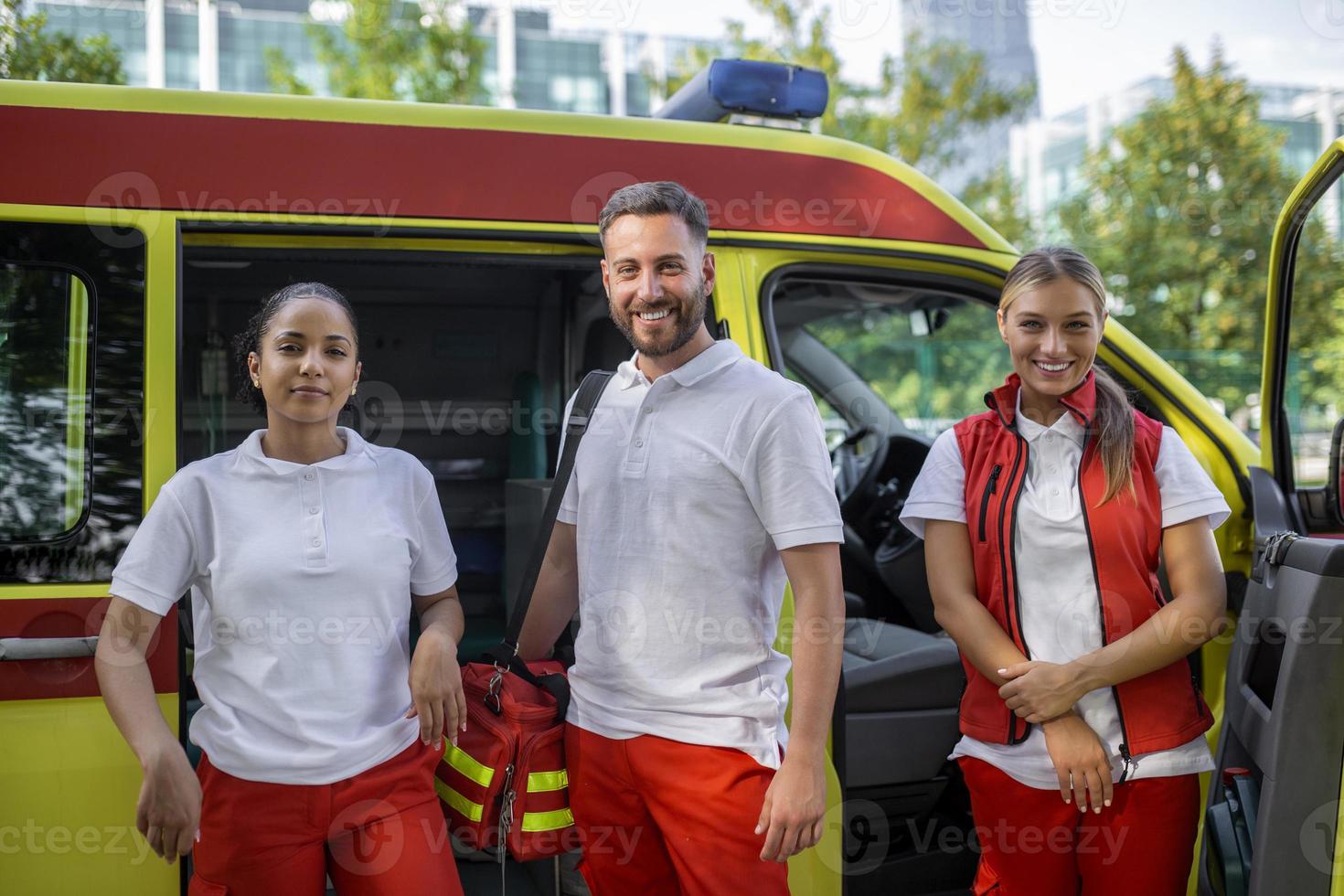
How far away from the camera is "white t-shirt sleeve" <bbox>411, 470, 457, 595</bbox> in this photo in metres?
1.99

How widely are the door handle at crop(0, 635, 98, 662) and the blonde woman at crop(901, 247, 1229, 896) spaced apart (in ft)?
5.38

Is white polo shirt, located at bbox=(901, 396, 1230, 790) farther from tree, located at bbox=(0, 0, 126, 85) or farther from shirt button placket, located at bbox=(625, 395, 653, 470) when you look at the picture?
tree, located at bbox=(0, 0, 126, 85)

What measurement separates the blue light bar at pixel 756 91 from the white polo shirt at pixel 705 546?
1.17m

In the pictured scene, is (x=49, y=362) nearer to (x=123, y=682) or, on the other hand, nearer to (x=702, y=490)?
(x=123, y=682)

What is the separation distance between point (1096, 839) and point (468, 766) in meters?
1.19

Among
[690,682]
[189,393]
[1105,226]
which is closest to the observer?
[690,682]

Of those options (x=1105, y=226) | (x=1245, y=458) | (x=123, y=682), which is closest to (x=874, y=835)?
(x=1245, y=458)

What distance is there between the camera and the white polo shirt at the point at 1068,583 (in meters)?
1.97

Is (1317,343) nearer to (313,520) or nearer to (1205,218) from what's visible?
(1205,218)

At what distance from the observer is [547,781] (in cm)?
203

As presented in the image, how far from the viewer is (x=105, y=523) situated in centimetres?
214

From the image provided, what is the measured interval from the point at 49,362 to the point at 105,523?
35cm

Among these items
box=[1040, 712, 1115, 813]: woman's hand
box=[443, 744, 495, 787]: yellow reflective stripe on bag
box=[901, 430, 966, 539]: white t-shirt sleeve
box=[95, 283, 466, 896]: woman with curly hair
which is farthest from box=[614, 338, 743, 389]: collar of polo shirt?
box=[1040, 712, 1115, 813]: woman's hand

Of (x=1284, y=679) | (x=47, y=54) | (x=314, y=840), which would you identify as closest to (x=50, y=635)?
(x=314, y=840)
